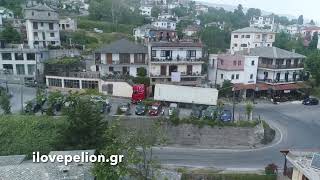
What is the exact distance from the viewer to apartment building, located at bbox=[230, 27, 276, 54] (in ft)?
228

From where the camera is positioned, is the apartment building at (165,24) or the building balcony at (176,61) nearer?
the building balcony at (176,61)

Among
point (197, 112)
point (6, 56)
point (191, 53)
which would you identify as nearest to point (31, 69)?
point (6, 56)

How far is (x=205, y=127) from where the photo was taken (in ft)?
123

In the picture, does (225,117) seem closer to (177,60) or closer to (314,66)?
(177,60)

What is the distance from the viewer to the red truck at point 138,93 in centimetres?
4366

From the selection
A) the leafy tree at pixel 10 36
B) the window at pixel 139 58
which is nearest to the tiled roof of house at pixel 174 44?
the window at pixel 139 58

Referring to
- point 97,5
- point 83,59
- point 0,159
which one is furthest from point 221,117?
point 97,5

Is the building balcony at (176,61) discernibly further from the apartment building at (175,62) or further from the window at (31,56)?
the window at (31,56)

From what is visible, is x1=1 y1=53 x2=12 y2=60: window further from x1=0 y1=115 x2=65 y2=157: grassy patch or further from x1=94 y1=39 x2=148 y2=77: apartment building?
x1=0 y1=115 x2=65 y2=157: grassy patch

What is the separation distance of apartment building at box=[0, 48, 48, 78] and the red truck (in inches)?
785

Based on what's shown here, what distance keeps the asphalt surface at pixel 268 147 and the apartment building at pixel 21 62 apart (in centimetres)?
864

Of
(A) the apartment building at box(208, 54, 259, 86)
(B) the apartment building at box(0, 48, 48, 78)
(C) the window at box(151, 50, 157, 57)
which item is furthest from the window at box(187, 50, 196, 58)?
(B) the apartment building at box(0, 48, 48, 78)

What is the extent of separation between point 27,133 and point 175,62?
901 inches

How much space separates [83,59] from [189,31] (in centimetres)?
4331
